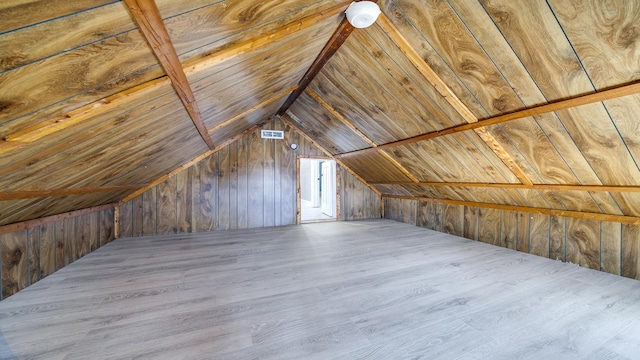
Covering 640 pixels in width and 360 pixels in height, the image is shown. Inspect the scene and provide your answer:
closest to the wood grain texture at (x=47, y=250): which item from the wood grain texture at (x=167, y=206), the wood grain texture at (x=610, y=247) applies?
the wood grain texture at (x=167, y=206)

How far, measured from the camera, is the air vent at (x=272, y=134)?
4961 millimetres

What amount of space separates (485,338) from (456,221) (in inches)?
121

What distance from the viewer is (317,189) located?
8.63 meters

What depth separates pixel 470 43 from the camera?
1.74m

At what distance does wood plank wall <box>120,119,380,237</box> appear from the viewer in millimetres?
4211

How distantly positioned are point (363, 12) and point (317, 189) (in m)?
7.09

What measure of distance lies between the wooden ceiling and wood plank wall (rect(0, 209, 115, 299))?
218mm

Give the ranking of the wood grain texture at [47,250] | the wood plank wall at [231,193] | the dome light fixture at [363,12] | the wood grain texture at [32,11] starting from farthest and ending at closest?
the wood plank wall at [231,193]
the wood grain texture at [47,250]
the dome light fixture at [363,12]
the wood grain texture at [32,11]

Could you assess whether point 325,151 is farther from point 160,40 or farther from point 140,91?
point 160,40

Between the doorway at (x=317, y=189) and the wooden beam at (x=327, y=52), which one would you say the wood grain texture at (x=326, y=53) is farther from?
the doorway at (x=317, y=189)

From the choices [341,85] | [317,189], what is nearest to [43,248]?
[341,85]

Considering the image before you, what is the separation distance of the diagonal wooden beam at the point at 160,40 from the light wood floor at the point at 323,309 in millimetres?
1625

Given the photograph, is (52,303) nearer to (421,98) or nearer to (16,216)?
(16,216)

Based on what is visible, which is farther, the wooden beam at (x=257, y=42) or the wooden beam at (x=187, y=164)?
the wooden beam at (x=187, y=164)
